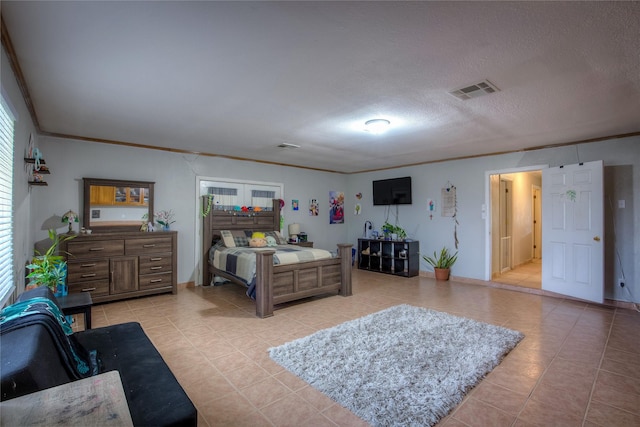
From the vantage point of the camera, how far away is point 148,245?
15.3ft

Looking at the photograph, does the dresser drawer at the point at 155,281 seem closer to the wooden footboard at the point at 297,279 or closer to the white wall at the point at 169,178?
the white wall at the point at 169,178


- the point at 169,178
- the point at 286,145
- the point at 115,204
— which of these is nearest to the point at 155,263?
the point at 115,204

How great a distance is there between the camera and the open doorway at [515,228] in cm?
590

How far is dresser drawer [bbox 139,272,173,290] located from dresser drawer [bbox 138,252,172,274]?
72mm

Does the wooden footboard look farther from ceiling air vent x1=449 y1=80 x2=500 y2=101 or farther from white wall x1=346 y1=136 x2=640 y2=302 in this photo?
ceiling air vent x1=449 y1=80 x2=500 y2=101

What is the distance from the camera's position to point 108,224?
463cm

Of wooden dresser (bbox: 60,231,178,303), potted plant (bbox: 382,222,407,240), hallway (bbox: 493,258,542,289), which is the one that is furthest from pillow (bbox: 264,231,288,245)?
hallway (bbox: 493,258,542,289)

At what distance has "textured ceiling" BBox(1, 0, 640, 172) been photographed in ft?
5.69

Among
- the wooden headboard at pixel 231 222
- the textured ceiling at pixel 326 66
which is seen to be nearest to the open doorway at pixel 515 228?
the textured ceiling at pixel 326 66

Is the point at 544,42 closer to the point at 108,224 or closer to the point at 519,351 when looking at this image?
the point at 519,351

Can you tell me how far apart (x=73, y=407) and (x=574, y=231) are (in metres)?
5.64

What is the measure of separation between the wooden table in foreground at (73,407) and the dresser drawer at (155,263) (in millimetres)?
4163

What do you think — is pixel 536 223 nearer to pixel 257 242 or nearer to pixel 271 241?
pixel 271 241

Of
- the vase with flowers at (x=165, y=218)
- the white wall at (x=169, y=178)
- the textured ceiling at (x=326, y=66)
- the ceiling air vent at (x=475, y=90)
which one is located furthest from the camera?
the vase with flowers at (x=165, y=218)
